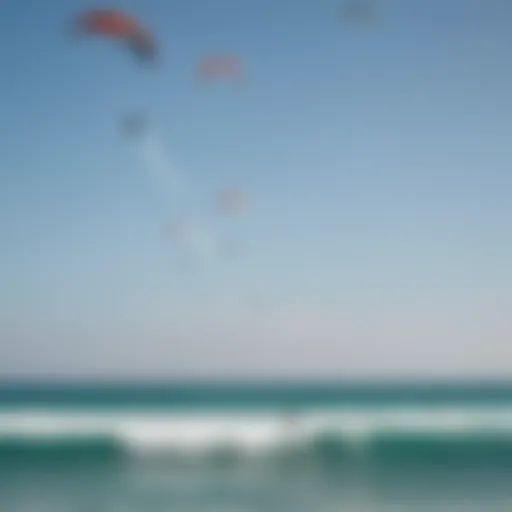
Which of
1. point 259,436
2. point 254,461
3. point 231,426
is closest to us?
point 254,461

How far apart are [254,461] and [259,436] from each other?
6.31 metres

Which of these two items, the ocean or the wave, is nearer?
the ocean

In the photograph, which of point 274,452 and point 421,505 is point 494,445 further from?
point 421,505

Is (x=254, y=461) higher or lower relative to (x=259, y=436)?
lower

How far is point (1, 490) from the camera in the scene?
43.1 feet

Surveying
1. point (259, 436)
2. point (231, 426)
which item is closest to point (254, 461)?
point (259, 436)

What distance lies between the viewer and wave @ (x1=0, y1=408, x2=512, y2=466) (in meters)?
19.7

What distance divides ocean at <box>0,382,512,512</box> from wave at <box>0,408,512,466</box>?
0.05 meters

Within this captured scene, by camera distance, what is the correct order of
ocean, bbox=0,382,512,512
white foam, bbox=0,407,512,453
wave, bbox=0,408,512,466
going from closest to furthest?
ocean, bbox=0,382,512,512 → wave, bbox=0,408,512,466 → white foam, bbox=0,407,512,453

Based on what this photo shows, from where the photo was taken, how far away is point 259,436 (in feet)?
78.6

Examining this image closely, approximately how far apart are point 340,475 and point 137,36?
9924mm

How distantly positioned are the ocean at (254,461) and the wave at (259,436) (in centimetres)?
5

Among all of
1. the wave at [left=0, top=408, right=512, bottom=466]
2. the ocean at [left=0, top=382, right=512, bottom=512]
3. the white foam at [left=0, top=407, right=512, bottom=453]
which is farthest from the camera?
the white foam at [left=0, top=407, right=512, bottom=453]

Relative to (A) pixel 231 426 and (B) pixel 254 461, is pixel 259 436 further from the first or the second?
(B) pixel 254 461
